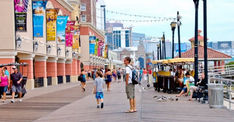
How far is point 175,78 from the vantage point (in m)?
22.7

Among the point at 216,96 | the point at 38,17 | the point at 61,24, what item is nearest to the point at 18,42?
the point at 38,17

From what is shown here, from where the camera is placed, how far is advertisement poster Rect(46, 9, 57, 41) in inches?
1367

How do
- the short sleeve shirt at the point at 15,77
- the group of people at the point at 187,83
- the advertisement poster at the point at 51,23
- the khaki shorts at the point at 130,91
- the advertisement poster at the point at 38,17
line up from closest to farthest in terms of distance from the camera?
1. the khaki shorts at the point at 130,91
2. the group of people at the point at 187,83
3. the short sleeve shirt at the point at 15,77
4. the advertisement poster at the point at 38,17
5. the advertisement poster at the point at 51,23

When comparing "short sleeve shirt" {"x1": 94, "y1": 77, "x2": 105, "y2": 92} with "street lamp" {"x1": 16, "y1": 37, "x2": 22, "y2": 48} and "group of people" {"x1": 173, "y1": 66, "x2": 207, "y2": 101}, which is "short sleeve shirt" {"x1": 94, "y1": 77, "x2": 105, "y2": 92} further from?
A: "street lamp" {"x1": 16, "y1": 37, "x2": 22, "y2": 48}

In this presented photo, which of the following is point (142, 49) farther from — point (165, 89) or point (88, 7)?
point (165, 89)

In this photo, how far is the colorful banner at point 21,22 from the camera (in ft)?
87.6

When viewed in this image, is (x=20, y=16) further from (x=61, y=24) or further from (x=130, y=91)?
(x=130, y=91)

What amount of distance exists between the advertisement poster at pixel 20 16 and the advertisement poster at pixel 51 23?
25.1 feet

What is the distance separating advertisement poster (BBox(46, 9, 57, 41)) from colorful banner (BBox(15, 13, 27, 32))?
785 centimetres

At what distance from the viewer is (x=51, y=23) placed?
34.9 metres

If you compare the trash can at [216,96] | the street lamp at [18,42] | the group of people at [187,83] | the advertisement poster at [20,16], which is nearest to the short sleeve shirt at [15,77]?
the group of people at [187,83]

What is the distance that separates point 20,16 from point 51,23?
26.5 ft

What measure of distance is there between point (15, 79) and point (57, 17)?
1900 cm

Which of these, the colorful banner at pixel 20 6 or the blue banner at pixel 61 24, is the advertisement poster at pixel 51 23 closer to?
the blue banner at pixel 61 24
